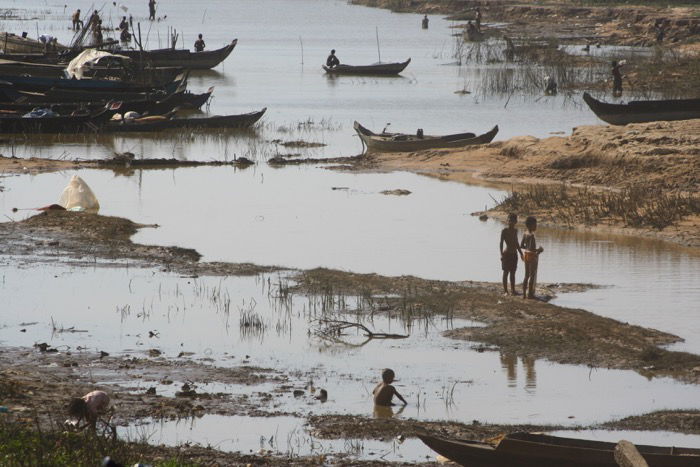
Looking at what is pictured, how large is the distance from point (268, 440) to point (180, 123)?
22430 mm

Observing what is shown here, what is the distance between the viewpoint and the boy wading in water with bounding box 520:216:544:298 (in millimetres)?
13227

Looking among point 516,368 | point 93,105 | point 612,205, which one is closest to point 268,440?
point 516,368

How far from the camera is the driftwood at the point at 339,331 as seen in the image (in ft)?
41.3

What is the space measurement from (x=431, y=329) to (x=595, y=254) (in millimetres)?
5169

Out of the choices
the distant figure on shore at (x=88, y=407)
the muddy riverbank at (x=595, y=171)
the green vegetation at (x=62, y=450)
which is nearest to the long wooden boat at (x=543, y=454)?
the green vegetation at (x=62, y=450)

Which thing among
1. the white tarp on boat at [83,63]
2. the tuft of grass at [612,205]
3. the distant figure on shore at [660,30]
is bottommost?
the tuft of grass at [612,205]

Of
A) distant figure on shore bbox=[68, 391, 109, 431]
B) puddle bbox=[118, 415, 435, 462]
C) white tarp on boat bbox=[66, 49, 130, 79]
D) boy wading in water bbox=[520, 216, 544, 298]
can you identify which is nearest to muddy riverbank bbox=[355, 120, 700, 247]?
boy wading in water bbox=[520, 216, 544, 298]

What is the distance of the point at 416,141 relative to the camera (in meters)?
26.9

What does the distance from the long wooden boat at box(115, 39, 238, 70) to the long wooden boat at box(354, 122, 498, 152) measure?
55.5 feet

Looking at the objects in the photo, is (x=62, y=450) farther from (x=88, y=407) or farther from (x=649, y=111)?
(x=649, y=111)

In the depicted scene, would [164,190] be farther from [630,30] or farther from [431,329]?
[630,30]

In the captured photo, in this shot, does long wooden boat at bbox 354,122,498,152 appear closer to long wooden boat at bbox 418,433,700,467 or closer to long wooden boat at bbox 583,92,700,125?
long wooden boat at bbox 583,92,700,125

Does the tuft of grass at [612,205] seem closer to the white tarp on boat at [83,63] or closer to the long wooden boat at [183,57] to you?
the white tarp on boat at [83,63]

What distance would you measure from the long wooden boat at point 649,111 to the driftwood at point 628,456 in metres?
20.3
